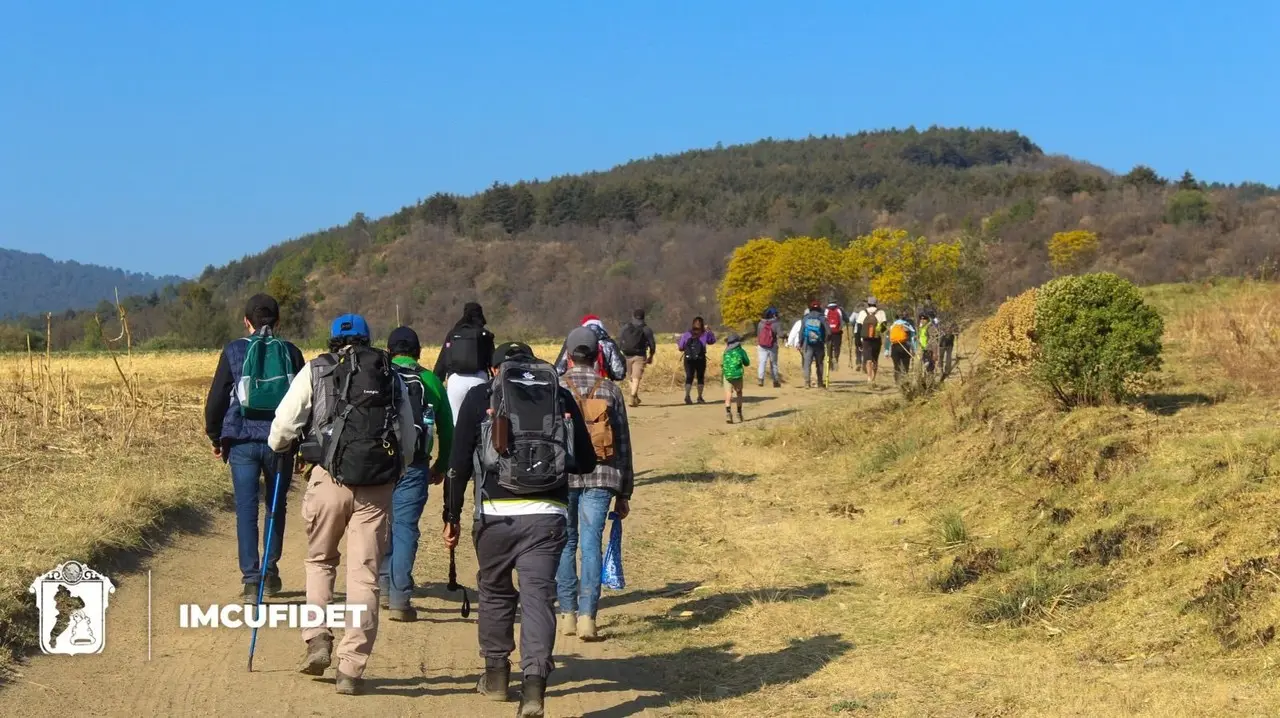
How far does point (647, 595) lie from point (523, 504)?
11.6 feet

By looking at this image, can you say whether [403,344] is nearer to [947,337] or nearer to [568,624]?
[568,624]

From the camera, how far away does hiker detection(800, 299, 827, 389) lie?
24.7m

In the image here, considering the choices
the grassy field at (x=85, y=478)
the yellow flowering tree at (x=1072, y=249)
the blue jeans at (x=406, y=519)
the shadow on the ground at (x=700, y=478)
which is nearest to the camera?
the blue jeans at (x=406, y=519)

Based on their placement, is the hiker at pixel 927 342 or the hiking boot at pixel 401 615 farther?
the hiker at pixel 927 342

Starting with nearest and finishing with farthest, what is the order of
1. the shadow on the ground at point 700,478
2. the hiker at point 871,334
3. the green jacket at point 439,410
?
the green jacket at point 439,410 → the shadow on the ground at point 700,478 → the hiker at point 871,334

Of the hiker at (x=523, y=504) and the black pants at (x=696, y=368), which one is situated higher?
the black pants at (x=696, y=368)

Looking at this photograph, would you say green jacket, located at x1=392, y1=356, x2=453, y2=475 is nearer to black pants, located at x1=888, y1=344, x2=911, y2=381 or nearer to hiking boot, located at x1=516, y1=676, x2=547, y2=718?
→ hiking boot, located at x1=516, y1=676, x2=547, y2=718

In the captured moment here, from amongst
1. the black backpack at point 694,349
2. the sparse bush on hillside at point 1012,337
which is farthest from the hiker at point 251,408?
the black backpack at point 694,349

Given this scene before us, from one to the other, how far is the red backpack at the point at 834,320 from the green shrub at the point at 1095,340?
1412 cm

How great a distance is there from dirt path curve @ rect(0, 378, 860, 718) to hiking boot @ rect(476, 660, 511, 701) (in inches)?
2.8

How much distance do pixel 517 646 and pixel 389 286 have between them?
131 meters

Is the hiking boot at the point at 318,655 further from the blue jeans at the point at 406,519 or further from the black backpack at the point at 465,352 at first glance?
the black backpack at the point at 465,352

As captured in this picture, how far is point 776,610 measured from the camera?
872cm

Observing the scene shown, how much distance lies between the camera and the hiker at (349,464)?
621 cm
